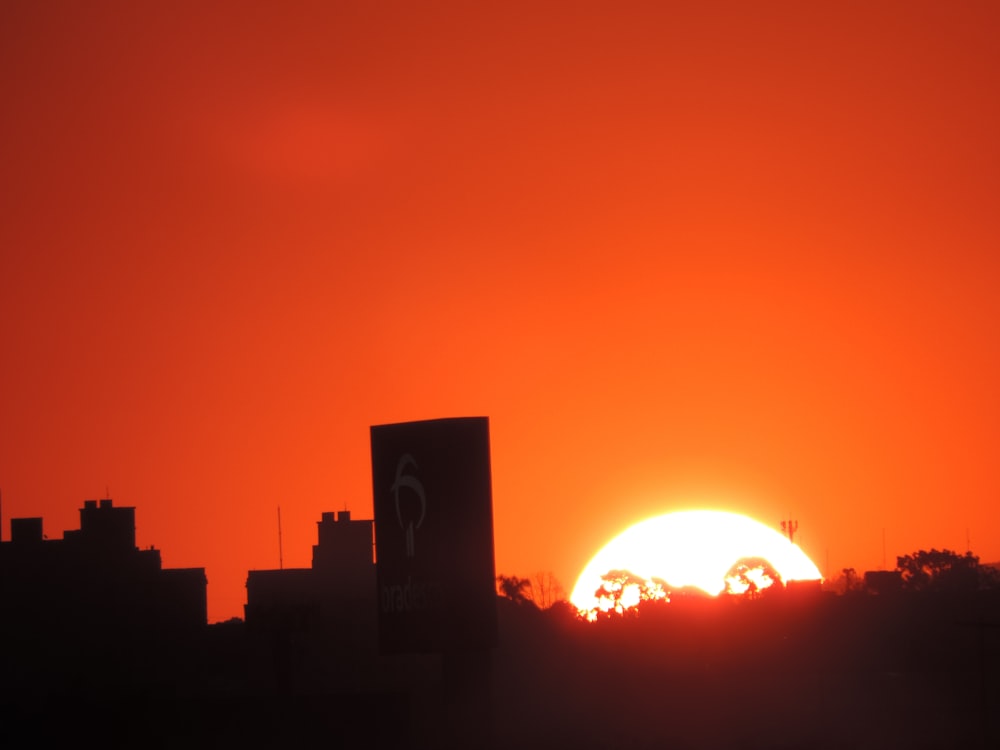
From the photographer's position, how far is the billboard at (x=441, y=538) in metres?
54.2

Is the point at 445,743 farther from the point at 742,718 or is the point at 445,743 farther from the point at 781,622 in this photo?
the point at 781,622

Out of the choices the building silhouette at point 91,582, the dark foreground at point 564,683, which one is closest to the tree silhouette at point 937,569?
the dark foreground at point 564,683

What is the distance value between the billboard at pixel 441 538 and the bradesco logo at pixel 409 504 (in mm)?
33

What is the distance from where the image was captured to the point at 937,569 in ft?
527

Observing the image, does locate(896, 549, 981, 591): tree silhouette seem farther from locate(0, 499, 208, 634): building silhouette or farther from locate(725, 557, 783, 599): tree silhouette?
locate(0, 499, 208, 634): building silhouette

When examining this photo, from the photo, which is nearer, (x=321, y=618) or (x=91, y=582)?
(x=91, y=582)

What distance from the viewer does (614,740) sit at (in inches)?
3654

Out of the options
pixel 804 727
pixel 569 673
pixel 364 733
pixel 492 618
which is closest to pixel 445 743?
pixel 364 733

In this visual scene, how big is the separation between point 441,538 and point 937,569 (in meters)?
116

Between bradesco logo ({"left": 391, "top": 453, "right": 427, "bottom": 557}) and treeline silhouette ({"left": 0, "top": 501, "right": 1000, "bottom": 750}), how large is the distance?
1059 cm

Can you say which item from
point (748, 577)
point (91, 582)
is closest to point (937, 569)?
point (748, 577)

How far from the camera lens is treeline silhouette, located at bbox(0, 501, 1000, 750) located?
64.2 meters

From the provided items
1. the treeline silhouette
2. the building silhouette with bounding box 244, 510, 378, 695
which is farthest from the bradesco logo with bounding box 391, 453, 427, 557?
the building silhouette with bounding box 244, 510, 378, 695

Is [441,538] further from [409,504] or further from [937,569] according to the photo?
[937,569]
